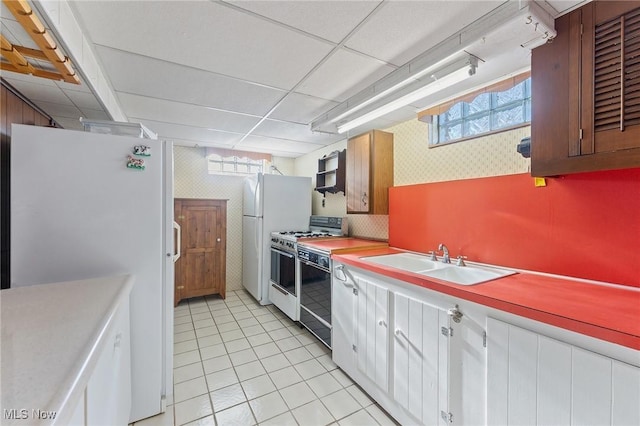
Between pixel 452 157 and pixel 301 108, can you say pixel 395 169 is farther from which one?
pixel 301 108

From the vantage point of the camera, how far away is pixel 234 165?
4.64 m

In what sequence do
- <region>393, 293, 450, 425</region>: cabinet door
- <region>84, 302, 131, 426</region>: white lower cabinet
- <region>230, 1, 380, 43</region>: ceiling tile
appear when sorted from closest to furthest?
<region>84, 302, 131, 426</region>: white lower cabinet
<region>230, 1, 380, 43</region>: ceiling tile
<region>393, 293, 450, 425</region>: cabinet door

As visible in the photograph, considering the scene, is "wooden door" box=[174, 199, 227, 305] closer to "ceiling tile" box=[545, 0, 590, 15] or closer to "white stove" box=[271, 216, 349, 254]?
"white stove" box=[271, 216, 349, 254]

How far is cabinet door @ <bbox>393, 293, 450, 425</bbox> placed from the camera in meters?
→ 1.47

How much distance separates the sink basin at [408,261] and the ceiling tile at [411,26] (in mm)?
1466

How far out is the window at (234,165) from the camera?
4.49 m

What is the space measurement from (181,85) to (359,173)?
6.03 feet

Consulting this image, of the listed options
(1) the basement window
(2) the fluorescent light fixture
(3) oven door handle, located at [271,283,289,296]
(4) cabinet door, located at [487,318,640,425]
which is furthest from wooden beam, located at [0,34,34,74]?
(3) oven door handle, located at [271,283,289,296]

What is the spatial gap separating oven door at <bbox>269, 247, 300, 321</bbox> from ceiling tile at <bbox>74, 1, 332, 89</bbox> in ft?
6.86

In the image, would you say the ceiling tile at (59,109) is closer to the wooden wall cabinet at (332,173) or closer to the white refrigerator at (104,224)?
the white refrigerator at (104,224)

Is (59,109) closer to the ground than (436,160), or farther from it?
farther from it

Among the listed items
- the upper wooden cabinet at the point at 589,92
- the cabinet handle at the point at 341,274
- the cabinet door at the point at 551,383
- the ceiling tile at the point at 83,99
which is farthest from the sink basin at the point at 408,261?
the ceiling tile at the point at 83,99

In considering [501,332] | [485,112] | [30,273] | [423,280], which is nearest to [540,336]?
[501,332]

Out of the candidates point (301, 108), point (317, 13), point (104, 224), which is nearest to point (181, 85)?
point (301, 108)
